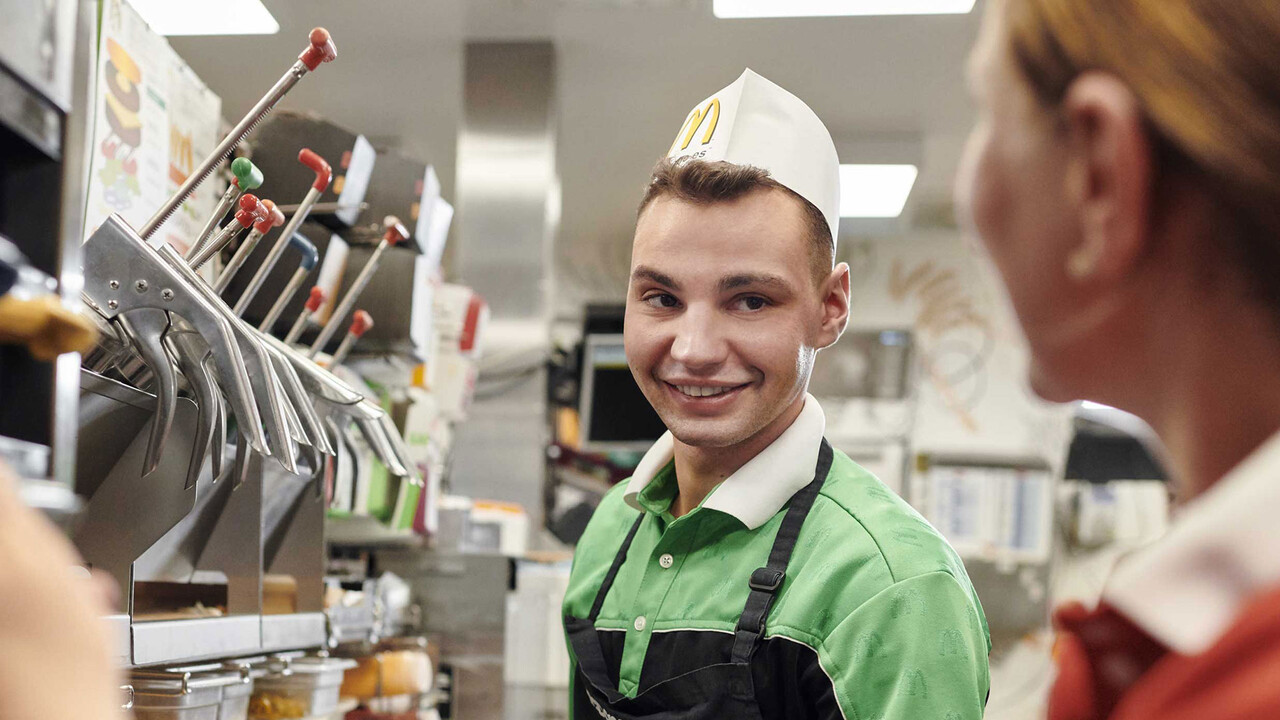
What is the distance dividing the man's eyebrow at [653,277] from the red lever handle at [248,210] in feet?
1.64

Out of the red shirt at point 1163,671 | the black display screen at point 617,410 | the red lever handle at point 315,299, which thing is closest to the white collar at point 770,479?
the red shirt at point 1163,671

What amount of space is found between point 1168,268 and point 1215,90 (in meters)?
0.08

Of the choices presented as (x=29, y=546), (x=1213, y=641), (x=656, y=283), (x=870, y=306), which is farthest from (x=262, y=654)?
(x=870, y=306)

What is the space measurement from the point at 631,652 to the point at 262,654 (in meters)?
0.61

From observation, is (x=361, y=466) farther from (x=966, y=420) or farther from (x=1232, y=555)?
(x=966, y=420)

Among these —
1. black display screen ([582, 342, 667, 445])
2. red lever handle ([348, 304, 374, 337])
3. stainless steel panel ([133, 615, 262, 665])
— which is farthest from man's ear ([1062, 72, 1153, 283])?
black display screen ([582, 342, 667, 445])

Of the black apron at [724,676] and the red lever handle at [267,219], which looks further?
the red lever handle at [267,219]

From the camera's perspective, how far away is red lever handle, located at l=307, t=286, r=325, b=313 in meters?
2.07

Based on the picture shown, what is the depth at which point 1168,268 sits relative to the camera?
0.47 m

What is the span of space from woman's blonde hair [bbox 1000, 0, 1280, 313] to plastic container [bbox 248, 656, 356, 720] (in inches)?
60.0

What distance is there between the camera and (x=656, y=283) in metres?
1.40

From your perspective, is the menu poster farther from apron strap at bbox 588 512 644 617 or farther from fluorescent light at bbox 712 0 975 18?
fluorescent light at bbox 712 0 975 18

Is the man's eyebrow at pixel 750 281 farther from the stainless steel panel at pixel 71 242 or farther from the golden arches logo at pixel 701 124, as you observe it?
the stainless steel panel at pixel 71 242

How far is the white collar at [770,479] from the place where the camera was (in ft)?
4.48
